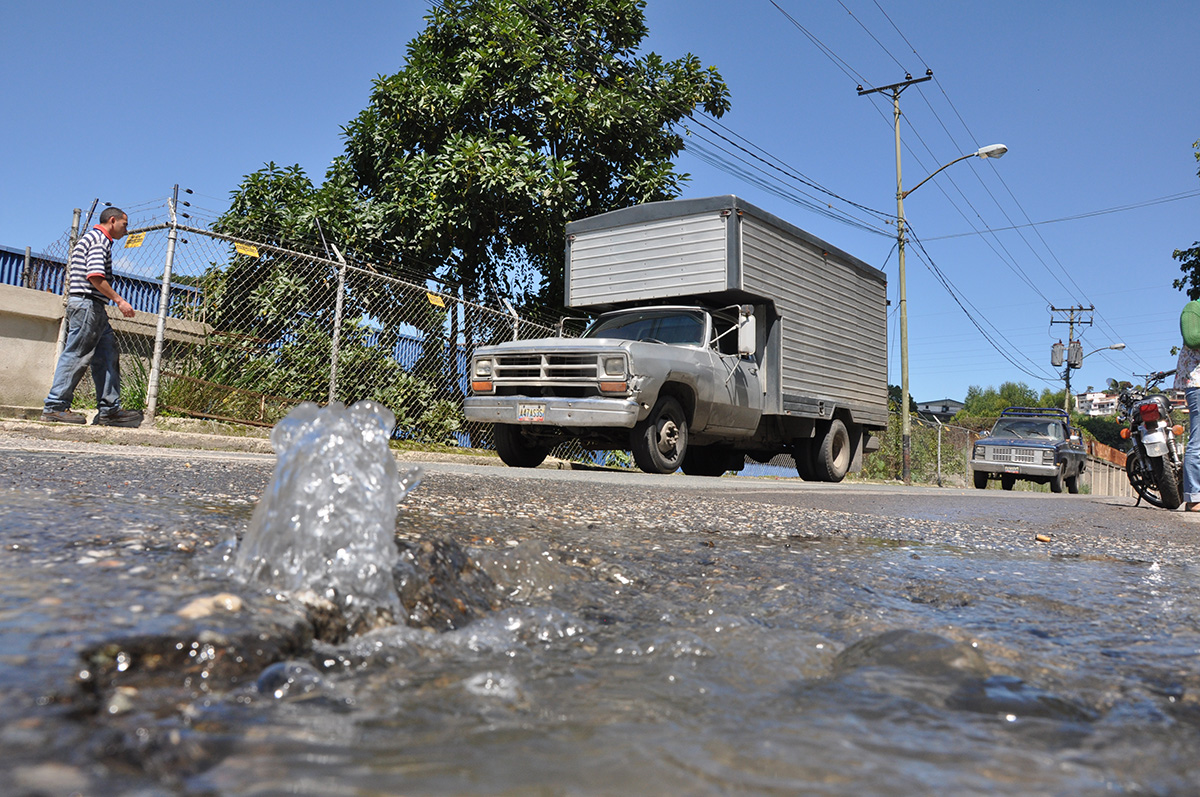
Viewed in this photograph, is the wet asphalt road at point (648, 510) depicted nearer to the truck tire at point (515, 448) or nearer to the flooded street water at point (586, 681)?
the flooded street water at point (586, 681)

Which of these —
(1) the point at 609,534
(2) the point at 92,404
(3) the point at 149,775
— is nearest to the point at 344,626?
(3) the point at 149,775

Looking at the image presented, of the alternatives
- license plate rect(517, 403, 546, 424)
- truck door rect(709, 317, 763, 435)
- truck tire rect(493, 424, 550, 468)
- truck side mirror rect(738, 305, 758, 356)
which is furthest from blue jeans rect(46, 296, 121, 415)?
truck side mirror rect(738, 305, 758, 356)

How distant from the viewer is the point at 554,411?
26.2 ft

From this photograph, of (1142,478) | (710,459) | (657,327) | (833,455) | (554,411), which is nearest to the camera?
(554,411)

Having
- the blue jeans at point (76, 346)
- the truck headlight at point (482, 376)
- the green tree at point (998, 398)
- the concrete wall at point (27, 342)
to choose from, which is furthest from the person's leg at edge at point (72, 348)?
the green tree at point (998, 398)

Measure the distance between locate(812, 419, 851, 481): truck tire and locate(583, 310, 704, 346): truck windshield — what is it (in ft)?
11.4

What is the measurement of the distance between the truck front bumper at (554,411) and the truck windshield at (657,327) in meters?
1.24

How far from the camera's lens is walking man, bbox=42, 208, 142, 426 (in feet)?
22.8

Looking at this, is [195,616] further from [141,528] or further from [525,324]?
[525,324]

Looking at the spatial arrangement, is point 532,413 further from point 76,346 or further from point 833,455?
point 833,455

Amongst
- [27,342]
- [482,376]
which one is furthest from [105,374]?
[482,376]

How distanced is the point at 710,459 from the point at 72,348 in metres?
7.72

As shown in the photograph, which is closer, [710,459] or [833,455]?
[710,459]

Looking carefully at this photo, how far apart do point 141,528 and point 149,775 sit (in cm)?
136
